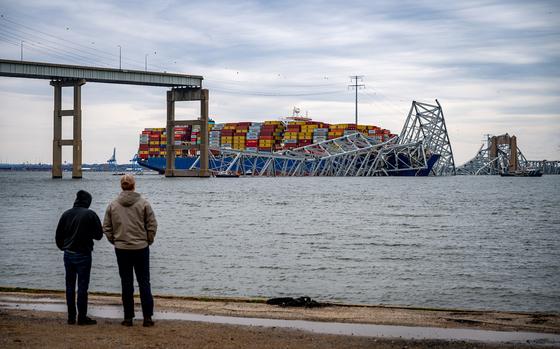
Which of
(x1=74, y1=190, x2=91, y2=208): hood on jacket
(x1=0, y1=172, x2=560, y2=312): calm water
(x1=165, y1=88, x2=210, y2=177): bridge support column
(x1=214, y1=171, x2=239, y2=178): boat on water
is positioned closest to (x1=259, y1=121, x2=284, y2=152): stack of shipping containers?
(x1=214, y1=171, x2=239, y2=178): boat on water

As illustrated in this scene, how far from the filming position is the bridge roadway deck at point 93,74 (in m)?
104

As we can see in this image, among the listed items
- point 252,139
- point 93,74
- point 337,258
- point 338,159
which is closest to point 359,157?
point 338,159

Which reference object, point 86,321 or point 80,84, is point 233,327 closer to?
point 86,321

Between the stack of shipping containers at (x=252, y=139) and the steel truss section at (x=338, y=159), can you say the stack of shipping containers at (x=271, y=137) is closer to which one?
the stack of shipping containers at (x=252, y=139)

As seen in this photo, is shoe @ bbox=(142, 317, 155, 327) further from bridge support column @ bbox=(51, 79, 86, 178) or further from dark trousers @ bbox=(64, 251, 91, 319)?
bridge support column @ bbox=(51, 79, 86, 178)

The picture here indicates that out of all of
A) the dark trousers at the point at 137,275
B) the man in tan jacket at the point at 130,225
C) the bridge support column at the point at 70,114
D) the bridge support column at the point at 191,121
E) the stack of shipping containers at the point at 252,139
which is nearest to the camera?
the man in tan jacket at the point at 130,225

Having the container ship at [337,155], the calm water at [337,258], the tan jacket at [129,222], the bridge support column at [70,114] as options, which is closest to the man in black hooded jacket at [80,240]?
the tan jacket at [129,222]

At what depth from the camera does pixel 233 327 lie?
10.4 metres

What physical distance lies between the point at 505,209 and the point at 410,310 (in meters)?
46.2

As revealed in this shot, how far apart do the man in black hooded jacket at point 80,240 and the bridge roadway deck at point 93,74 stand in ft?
325

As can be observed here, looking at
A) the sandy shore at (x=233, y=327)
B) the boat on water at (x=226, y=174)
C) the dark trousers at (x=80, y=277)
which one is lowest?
the boat on water at (x=226, y=174)

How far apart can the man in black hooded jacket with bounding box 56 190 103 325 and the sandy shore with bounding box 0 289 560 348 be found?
31 cm

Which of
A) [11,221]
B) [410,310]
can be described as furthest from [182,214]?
[410,310]

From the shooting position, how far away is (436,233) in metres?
35.9
